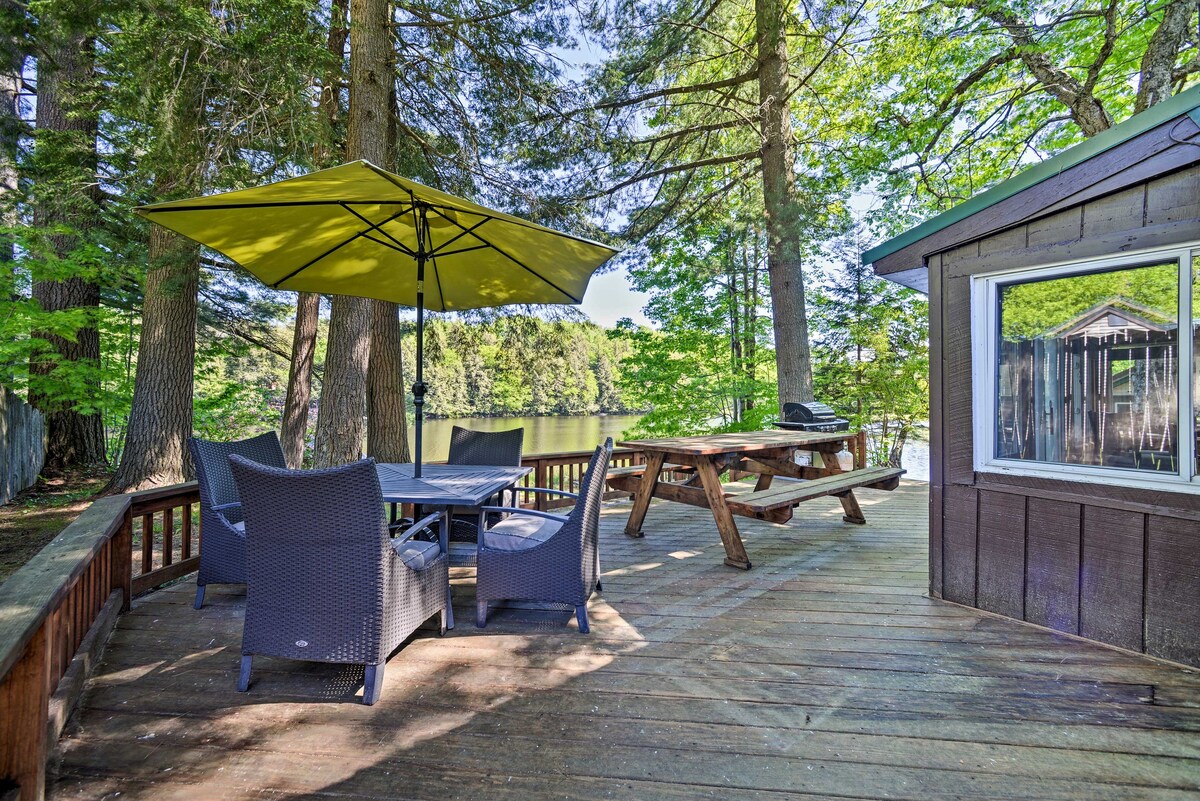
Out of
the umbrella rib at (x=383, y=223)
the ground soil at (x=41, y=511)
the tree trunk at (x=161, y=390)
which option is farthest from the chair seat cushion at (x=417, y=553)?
the tree trunk at (x=161, y=390)

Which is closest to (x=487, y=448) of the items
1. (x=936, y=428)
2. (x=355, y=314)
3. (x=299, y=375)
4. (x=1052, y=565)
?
(x=355, y=314)

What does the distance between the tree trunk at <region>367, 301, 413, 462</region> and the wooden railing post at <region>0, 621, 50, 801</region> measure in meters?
4.86

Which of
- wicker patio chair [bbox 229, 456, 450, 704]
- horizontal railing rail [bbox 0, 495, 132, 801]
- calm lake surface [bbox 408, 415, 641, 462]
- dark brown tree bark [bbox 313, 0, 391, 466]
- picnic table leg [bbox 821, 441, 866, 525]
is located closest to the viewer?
horizontal railing rail [bbox 0, 495, 132, 801]

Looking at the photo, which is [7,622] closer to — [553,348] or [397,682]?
[397,682]

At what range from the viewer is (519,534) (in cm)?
262

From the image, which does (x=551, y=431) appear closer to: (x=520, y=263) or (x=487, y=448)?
(x=487, y=448)

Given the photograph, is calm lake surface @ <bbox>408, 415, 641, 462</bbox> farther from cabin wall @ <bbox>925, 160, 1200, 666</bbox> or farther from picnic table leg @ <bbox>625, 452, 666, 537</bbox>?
cabin wall @ <bbox>925, 160, 1200, 666</bbox>

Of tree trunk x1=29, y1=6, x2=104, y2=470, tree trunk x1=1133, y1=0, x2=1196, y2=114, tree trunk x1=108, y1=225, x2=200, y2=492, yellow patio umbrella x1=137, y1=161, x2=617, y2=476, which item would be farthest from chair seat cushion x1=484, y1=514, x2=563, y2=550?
tree trunk x1=1133, y1=0, x2=1196, y2=114

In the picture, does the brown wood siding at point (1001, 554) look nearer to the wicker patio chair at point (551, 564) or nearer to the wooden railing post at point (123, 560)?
the wicker patio chair at point (551, 564)

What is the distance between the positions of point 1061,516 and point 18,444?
9.09m

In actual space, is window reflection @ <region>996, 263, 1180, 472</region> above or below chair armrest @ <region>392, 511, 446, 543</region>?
above

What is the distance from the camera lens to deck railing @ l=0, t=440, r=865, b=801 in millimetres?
1196

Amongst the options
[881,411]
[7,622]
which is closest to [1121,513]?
[7,622]

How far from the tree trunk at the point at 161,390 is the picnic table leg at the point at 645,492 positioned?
489 cm
